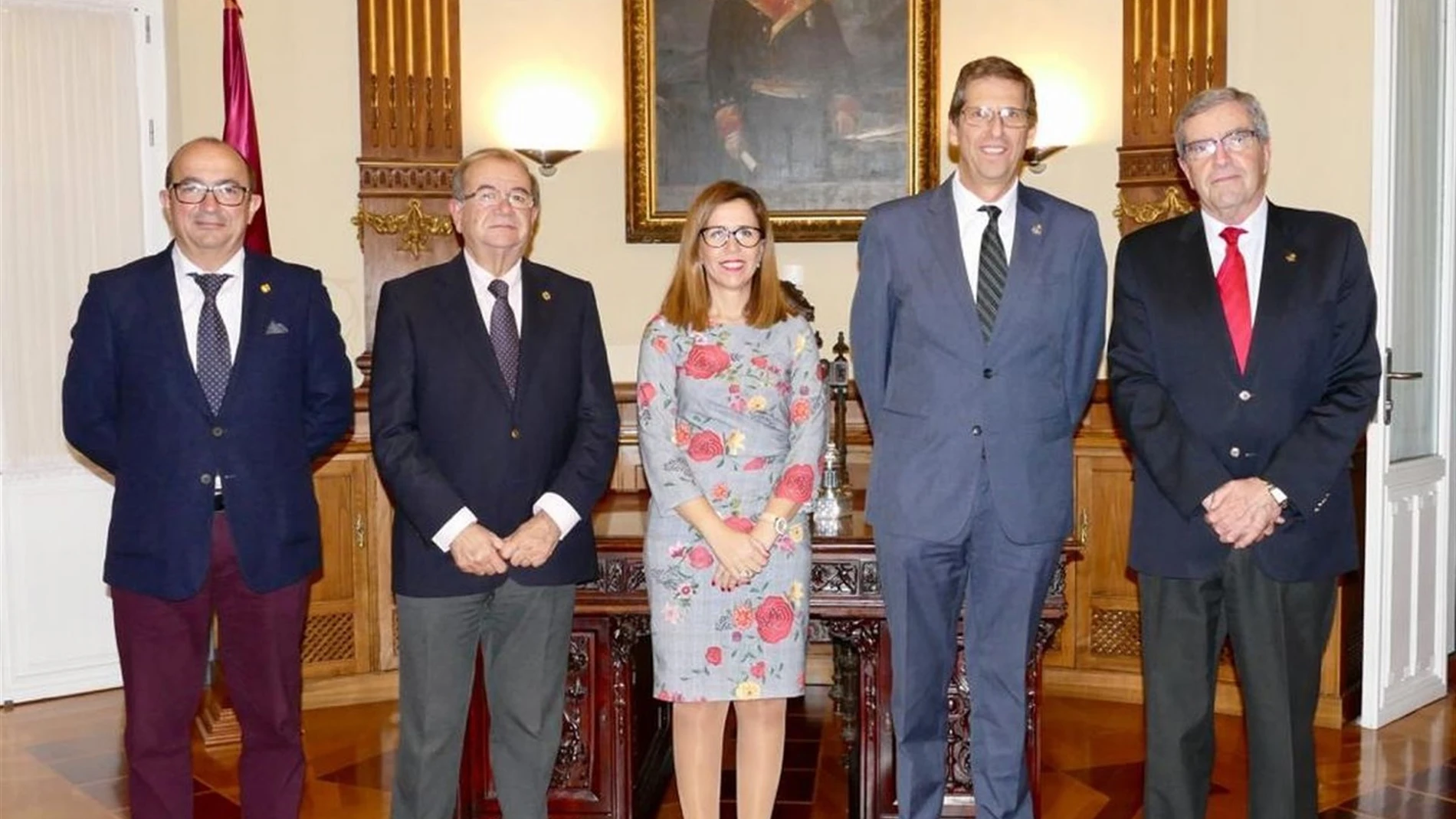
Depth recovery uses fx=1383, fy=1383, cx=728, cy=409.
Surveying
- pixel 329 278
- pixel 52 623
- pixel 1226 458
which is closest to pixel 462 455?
pixel 1226 458

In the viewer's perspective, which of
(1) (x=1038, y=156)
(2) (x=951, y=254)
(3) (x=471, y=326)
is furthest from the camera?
(1) (x=1038, y=156)

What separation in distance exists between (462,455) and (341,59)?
300 cm

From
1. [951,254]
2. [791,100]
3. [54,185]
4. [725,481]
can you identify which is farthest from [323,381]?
[791,100]

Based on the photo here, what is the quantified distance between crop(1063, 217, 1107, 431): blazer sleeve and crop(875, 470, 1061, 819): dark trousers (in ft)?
1.07

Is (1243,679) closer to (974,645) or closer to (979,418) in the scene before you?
(974,645)

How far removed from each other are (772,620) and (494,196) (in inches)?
44.8

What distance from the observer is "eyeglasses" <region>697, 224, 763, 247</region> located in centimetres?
310

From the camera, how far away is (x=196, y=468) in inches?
119

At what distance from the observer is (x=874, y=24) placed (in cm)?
567

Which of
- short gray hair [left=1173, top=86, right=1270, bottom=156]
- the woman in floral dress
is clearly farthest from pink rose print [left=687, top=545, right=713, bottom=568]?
short gray hair [left=1173, top=86, right=1270, bottom=156]

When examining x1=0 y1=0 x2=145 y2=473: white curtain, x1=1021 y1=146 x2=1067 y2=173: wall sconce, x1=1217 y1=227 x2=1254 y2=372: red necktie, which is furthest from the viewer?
x1=1021 y1=146 x2=1067 y2=173: wall sconce

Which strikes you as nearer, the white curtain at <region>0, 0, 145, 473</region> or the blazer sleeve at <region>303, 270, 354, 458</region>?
the blazer sleeve at <region>303, 270, 354, 458</region>

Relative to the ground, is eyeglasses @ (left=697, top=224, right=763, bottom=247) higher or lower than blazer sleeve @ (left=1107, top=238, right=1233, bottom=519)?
higher

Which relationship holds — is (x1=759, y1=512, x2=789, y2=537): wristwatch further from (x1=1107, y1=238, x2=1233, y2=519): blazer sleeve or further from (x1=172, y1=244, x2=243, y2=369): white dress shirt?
(x1=172, y1=244, x2=243, y2=369): white dress shirt
